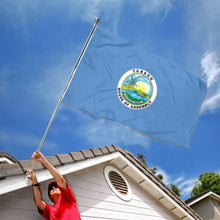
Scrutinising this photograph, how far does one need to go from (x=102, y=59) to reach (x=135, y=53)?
72 centimetres

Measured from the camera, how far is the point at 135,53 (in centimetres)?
419

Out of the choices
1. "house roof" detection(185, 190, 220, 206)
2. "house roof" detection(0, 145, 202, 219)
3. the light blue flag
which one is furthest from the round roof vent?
"house roof" detection(185, 190, 220, 206)

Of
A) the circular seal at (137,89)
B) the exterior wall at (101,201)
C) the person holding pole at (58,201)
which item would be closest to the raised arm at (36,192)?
the person holding pole at (58,201)

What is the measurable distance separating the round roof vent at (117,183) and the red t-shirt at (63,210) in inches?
77.3

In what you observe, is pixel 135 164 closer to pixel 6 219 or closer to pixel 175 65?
pixel 175 65

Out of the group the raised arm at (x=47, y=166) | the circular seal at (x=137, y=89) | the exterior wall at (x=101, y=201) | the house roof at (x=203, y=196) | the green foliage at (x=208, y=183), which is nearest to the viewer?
the raised arm at (x=47, y=166)

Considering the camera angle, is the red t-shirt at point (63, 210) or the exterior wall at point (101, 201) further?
the exterior wall at point (101, 201)

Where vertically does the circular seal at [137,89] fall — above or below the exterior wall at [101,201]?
above

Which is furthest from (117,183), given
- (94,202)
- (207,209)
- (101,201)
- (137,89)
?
(207,209)

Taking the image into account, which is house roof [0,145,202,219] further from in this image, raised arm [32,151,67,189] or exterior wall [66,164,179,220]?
exterior wall [66,164,179,220]

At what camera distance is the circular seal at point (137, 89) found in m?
4.01

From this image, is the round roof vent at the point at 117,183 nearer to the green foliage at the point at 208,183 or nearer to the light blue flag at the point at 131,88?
the light blue flag at the point at 131,88

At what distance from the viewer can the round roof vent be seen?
16.8 ft

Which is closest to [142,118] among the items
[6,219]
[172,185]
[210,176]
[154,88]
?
[154,88]
